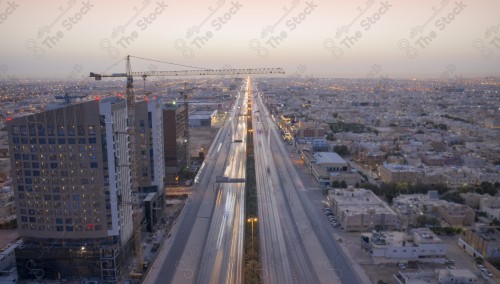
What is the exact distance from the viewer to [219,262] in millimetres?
11086

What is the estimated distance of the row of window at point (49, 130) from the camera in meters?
10.1

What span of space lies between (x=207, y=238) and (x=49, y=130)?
18.1 feet

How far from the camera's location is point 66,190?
10.2m

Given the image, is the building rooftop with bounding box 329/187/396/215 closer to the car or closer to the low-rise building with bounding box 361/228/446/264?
the low-rise building with bounding box 361/228/446/264

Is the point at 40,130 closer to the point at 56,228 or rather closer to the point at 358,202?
the point at 56,228

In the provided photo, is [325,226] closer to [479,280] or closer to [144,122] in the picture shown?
[479,280]

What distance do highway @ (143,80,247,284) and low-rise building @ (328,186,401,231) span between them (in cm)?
341

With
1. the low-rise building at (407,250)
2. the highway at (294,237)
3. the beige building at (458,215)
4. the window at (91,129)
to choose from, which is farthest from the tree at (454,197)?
the window at (91,129)

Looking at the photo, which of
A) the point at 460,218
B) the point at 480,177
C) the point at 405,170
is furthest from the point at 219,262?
the point at 480,177

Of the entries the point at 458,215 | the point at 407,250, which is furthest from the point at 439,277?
the point at 458,215

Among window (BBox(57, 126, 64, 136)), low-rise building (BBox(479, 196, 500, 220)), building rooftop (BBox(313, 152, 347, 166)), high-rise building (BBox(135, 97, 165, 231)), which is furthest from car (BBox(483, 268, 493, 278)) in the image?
window (BBox(57, 126, 64, 136))

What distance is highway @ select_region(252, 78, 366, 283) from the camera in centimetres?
1053

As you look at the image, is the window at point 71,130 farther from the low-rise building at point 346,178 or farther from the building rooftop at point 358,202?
the low-rise building at point 346,178

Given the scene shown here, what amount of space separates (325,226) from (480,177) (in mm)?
8889
